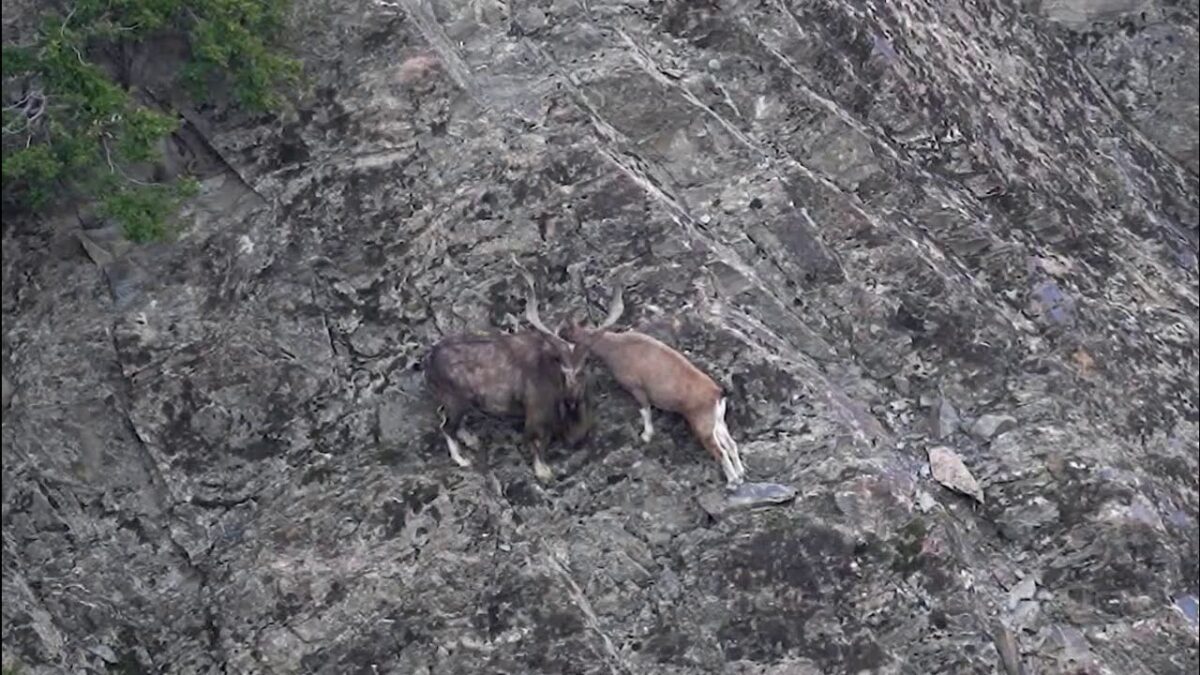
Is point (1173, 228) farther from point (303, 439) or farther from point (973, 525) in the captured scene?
point (303, 439)

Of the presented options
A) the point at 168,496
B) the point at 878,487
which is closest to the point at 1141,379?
the point at 878,487

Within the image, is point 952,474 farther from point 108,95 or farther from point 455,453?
point 108,95

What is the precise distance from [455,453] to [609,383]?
1776 millimetres

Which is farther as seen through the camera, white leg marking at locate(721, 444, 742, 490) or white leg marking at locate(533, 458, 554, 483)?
white leg marking at locate(533, 458, 554, 483)

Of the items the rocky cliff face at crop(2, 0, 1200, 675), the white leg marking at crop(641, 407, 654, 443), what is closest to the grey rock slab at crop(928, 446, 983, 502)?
the rocky cliff face at crop(2, 0, 1200, 675)

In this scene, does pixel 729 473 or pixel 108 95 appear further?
pixel 108 95

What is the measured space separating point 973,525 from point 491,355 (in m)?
5.48

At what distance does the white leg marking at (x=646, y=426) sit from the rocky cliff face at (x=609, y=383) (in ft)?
0.55

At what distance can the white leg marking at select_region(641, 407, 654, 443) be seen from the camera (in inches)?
621

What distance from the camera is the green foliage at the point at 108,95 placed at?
15898mm

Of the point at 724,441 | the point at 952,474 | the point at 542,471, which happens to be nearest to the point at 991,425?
the point at 952,474

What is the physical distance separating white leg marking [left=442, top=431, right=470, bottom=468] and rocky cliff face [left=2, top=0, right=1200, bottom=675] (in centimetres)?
13

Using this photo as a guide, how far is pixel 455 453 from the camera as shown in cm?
1584

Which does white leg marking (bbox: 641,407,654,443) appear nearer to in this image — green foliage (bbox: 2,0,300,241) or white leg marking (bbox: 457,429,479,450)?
white leg marking (bbox: 457,429,479,450)
